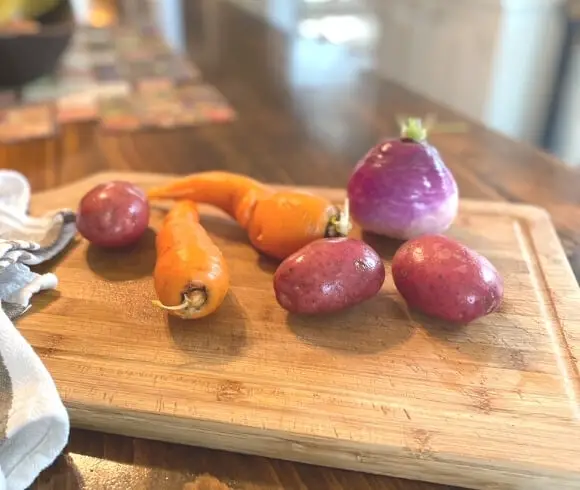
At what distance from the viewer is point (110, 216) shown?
31.0 inches

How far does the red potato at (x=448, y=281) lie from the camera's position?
2.12 ft

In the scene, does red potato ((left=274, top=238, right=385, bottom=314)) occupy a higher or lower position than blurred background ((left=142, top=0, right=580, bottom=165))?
higher

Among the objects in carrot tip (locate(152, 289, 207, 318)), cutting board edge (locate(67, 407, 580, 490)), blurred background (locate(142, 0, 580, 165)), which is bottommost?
blurred background (locate(142, 0, 580, 165))

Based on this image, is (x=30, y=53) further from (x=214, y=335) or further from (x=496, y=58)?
(x=496, y=58)

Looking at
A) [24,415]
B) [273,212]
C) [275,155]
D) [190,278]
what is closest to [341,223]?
[273,212]

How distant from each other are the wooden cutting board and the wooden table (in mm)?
22

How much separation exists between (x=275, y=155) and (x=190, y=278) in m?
0.62

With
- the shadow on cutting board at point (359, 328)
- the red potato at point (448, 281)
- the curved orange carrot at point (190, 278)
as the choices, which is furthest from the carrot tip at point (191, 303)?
the red potato at point (448, 281)

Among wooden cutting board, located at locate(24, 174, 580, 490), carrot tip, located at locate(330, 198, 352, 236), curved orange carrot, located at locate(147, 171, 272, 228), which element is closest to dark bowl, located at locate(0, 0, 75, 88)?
curved orange carrot, located at locate(147, 171, 272, 228)

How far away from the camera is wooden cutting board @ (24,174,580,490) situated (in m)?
0.54

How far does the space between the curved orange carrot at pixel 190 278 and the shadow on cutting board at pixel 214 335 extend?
0.02 metres

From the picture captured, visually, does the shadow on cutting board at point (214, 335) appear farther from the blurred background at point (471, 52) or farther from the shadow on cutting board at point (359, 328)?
the blurred background at point (471, 52)

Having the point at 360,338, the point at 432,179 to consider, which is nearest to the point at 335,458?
the point at 360,338

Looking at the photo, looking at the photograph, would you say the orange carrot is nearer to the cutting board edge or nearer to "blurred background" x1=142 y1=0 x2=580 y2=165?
the cutting board edge
